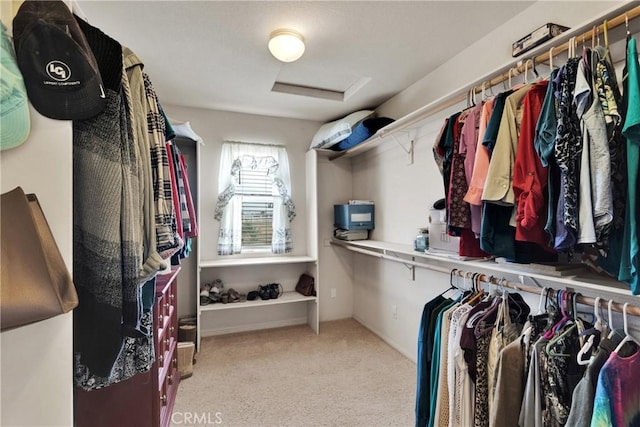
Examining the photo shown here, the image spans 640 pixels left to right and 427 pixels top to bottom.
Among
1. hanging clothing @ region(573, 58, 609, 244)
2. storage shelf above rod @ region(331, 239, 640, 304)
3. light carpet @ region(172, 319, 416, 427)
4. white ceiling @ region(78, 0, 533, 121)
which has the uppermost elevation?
white ceiling @ region(78, 0, 533, 121)

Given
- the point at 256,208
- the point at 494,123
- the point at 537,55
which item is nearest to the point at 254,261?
the point at 256,208

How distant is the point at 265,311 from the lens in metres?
3.54

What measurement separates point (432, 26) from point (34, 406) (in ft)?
7.93

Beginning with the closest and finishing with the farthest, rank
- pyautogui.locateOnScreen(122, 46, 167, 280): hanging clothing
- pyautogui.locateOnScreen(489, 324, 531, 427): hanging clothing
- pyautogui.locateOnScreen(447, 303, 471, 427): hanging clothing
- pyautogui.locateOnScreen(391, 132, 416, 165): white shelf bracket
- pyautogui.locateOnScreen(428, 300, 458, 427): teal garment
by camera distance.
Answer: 1. pyautogui.locateOnScreen(122, 46, 167, 280): hanging clothing
2. pyautogui.locateOnScreen(489, 324, 531, 427): hanging clothing
3. pyautogui.locateOnScreen(447, 303, 471, 427): hanging clothing
4. pyautogui.locateOnScreen(428, 300, 458, 427): teal garment
5. pyautogui.locateOnScreen(391, 132, 416, 165): white shelf bracket

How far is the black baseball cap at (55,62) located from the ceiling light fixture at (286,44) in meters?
1.42

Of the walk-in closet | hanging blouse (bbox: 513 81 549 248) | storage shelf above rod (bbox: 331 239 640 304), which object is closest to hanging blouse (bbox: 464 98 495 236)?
the walk-in closet

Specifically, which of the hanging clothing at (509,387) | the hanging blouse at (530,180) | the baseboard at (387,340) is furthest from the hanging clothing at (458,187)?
the baseboard at (387,340)

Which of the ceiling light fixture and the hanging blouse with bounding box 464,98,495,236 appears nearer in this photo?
the hanging blouse with bounding box 464,98,495,236

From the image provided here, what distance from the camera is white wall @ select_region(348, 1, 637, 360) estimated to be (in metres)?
1.90

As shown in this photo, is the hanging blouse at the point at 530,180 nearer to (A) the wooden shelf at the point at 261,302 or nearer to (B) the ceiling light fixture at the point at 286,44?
(B) the ceiling light fixture at the point at 286,44

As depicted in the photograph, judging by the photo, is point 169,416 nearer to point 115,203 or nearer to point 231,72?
point 115,203

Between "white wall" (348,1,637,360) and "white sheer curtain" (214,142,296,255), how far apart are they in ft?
2.58

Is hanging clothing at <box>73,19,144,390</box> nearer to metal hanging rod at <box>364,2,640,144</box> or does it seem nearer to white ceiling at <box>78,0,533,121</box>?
white ceiling at <box>78,0,533,121</box>

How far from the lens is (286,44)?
194 centimetres
